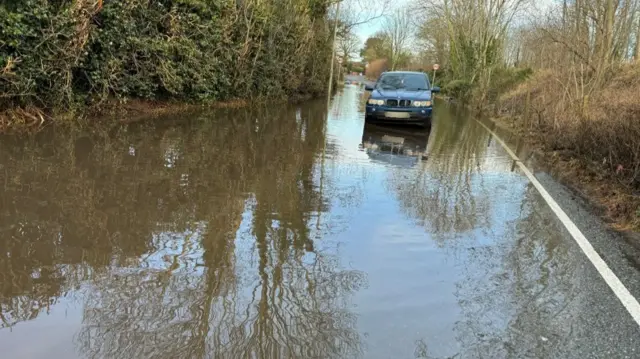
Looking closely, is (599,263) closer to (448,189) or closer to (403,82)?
(448,189)

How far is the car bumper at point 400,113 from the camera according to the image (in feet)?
45.9

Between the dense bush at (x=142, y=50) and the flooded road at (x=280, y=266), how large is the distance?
7.31 feet

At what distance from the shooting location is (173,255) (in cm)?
420

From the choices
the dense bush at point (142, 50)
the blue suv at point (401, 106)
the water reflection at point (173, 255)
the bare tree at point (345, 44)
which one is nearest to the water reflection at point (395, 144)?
the blue suv at point (401, 106)

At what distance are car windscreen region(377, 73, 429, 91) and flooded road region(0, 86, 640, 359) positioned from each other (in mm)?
7555

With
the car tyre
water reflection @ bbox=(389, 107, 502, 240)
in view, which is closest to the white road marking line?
water reflection @ bbox=(389, 107, 502, 240)

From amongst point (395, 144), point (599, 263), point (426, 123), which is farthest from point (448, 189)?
point (426, 123)

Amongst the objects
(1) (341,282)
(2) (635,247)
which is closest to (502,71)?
(2) (635,247)

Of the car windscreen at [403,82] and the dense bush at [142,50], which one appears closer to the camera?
the dense bush at [142,50]

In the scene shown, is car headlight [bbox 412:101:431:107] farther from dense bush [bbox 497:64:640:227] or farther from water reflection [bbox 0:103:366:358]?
water reflection [bbox 0:103:366:358]

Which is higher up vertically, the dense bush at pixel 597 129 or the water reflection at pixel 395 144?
the dense bush at pixel 597 129

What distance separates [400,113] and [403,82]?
1.70 m

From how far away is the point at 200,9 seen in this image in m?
14.1

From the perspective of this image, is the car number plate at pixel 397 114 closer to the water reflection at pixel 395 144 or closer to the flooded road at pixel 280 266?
the water reflection at pixel 395 144
